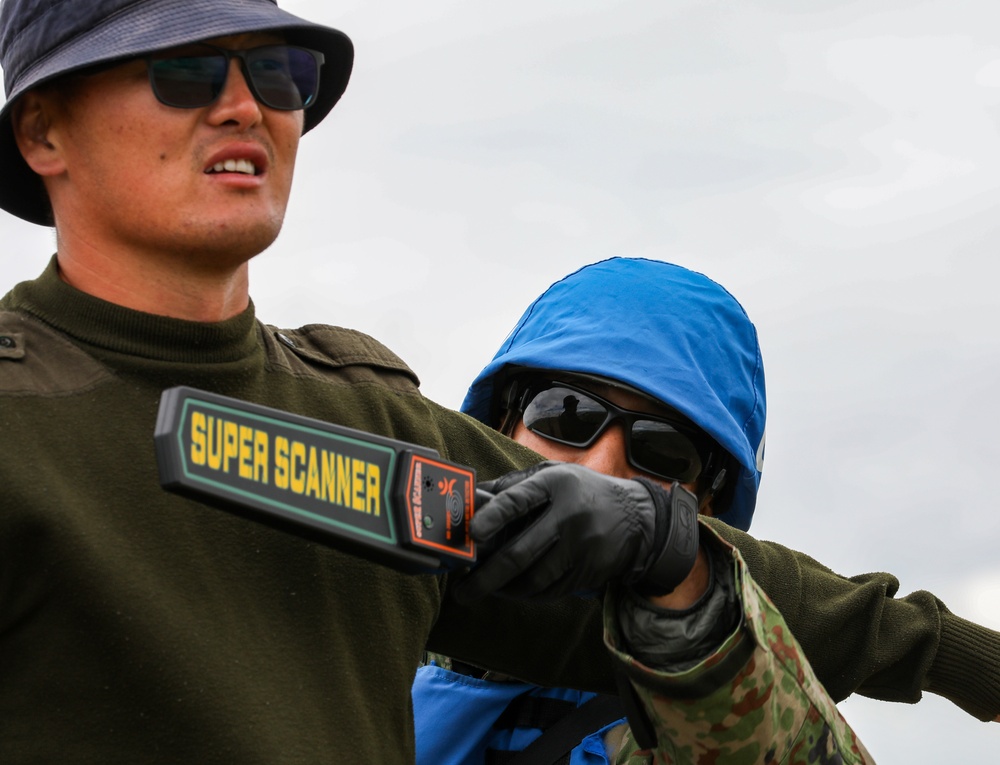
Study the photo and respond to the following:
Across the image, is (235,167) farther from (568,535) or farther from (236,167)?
(568,535)

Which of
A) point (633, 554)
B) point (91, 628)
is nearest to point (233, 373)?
point (91, 628)

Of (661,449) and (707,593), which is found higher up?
(707,593)

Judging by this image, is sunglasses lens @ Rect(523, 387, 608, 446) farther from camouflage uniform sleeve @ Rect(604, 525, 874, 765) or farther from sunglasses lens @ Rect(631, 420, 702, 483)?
camouflage uniform sleeve @ Rect(604, 525, 874, 765)

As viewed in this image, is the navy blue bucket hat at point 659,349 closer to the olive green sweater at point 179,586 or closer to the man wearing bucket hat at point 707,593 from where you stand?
the man wearing bucket hat at point 707,593

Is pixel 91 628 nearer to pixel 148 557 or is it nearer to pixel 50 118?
pixel 148 557

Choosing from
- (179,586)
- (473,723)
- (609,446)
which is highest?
(179,586)

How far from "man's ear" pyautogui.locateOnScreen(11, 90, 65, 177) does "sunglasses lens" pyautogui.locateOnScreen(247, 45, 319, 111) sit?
1.28 feet

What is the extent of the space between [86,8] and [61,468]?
0.87 meters

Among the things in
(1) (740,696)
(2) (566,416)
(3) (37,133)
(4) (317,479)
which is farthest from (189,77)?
(2) (566,416)

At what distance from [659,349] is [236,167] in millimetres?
2134

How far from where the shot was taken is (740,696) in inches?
110

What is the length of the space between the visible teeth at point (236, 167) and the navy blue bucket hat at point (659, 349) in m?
1.94

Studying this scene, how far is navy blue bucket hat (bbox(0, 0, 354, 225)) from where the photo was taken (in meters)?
2.53

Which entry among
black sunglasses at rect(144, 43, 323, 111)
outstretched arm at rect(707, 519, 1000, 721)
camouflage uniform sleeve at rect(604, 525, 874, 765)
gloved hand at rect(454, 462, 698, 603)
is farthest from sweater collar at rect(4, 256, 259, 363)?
outstretched arm at rect(707, 519, 1000, 721)
